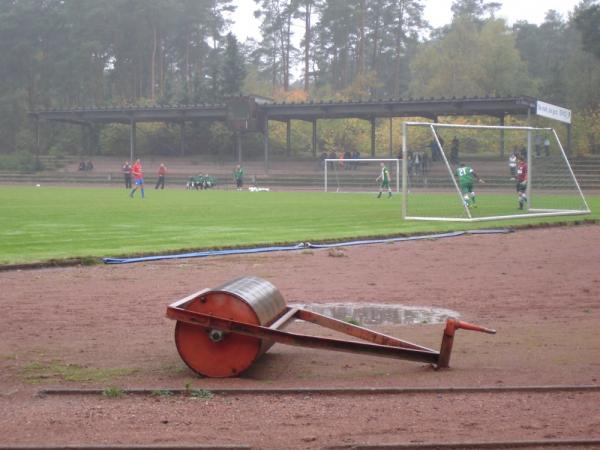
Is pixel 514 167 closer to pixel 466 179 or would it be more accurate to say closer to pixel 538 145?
pixel 538 145

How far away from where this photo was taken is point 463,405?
589 cm

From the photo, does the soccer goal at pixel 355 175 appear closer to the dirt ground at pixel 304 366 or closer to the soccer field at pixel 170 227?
the soccer field at pixel 170 227

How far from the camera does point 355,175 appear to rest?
6275cm

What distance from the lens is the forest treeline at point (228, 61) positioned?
282 ft

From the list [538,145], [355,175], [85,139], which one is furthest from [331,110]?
[538,145]

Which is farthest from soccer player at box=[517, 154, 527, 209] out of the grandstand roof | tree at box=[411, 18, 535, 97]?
tree at box=[411, 18, 535, 97]

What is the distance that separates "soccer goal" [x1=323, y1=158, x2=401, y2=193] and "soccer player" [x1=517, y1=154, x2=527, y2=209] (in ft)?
78.4

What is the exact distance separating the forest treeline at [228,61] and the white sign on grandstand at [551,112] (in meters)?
39.1

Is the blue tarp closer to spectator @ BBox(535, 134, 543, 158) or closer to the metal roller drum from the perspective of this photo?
the metal roller drum

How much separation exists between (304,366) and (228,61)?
268ft

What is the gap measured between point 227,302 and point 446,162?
22433 mm

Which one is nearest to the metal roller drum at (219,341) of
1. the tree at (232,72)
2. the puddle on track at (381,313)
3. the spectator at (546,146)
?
the puddle on track at (381,313)

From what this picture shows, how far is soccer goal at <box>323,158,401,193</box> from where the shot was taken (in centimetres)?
5903

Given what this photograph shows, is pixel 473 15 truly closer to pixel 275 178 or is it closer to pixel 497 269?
pixel 275 178
